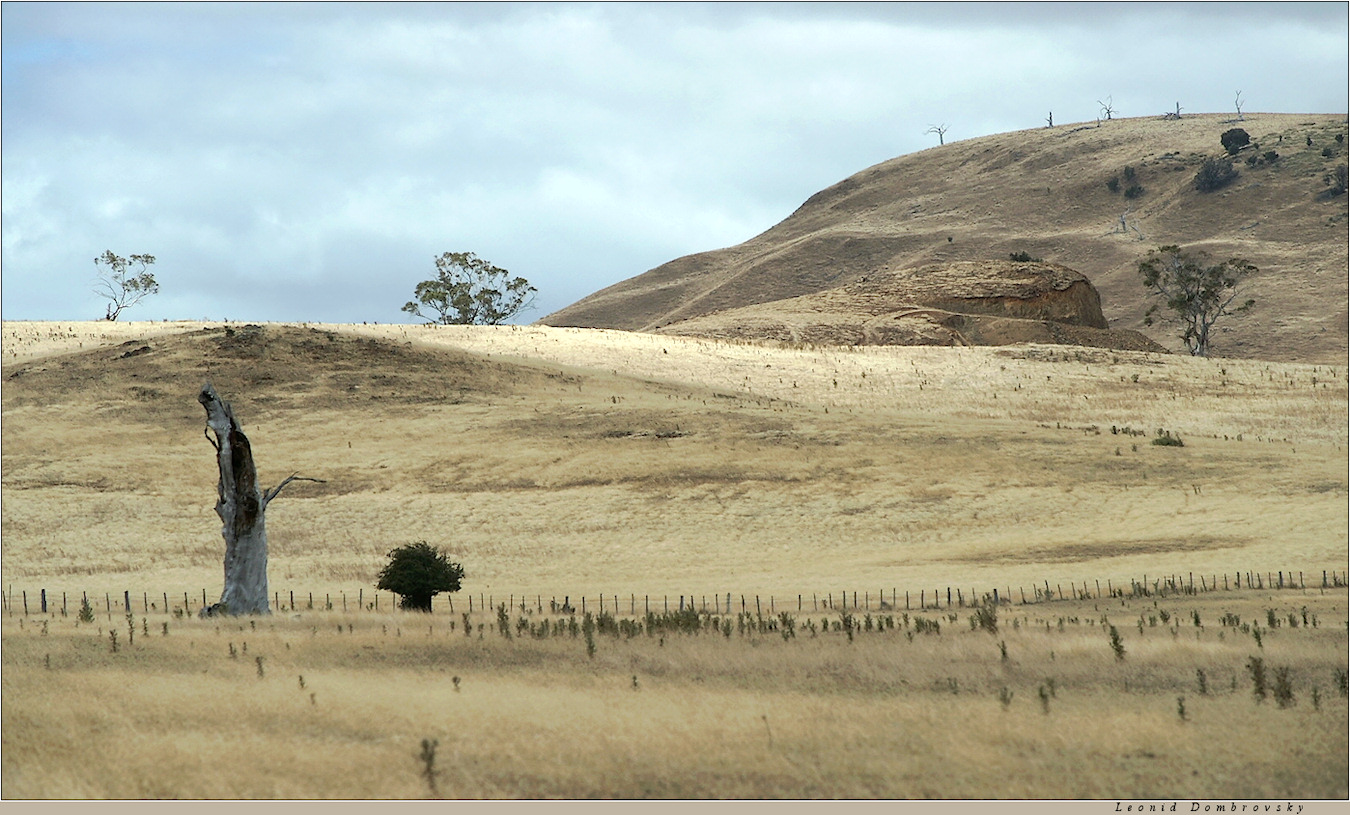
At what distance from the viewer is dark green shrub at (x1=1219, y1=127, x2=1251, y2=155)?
173 m

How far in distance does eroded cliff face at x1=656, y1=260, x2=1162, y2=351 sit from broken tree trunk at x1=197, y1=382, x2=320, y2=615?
2757 inches

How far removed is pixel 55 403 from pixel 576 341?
34822mm

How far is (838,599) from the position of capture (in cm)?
2822

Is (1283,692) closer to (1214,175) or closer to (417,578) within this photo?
(417,578)

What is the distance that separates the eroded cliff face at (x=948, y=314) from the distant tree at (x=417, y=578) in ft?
217

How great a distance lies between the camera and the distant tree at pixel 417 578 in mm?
27266

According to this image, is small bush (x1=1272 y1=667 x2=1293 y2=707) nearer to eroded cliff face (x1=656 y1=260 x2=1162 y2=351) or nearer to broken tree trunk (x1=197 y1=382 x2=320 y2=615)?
broken tree trunk (x1=197 y1=382 x2=320 y2=615)

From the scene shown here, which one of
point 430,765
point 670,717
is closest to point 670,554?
point 670,717

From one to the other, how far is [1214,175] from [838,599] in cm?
15654

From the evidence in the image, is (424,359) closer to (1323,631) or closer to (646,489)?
(646,489)

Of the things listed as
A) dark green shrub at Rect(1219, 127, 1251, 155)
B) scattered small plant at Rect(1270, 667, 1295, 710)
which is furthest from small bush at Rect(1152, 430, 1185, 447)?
dark green shrub at Rect(1219, 127, 1251, 155)

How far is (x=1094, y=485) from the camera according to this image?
141 ft

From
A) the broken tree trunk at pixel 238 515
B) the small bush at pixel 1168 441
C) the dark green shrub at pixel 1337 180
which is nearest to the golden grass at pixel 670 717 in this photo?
the broken tree trunk at pixel 238 515

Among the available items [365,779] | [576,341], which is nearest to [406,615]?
[365,779]
